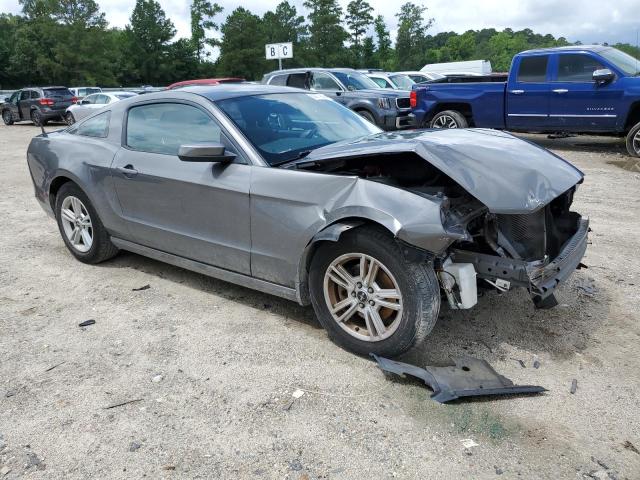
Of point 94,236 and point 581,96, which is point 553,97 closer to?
point 581,96

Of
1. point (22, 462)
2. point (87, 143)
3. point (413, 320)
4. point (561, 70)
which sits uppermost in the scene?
point (561, 70)

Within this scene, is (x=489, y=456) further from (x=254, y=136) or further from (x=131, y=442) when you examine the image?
A: (x=254, y=136)

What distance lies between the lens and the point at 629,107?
9.77 metres

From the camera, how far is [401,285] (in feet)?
9.80

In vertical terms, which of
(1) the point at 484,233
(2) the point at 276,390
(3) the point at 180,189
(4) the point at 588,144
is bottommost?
(2) the point at 276,390

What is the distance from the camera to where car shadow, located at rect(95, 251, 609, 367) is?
3.33m

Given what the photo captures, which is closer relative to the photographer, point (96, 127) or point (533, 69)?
point (96, 127)

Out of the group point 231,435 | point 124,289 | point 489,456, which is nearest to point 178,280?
point 124,289

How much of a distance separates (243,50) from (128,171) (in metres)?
62.0

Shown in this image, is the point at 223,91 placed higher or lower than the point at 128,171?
higher

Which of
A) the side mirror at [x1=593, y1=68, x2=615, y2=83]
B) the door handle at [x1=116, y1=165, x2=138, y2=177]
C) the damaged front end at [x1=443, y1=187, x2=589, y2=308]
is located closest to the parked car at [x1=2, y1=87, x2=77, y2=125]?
the side mirror at [x1=593, y1=68, x2=615, y2=83]

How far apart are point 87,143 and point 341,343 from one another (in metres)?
2.97

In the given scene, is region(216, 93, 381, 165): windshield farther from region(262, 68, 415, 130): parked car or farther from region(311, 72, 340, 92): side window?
region(311, 72, 340, 92): side window

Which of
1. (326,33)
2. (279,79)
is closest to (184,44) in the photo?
(326,33)
